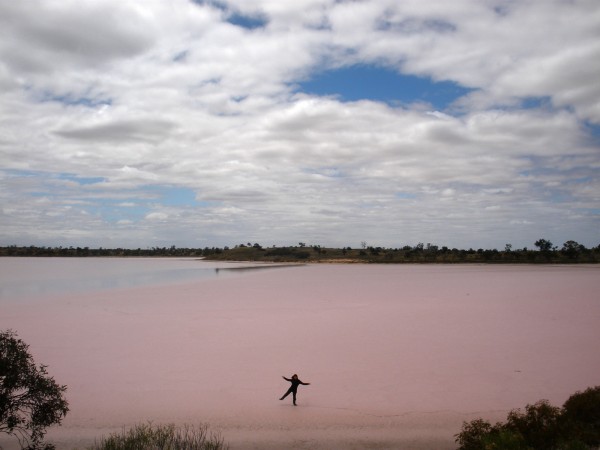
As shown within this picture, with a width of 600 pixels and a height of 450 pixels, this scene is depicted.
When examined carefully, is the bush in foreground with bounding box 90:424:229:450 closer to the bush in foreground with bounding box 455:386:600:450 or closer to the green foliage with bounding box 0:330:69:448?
the green foliage with bounding box 0:330:69:448

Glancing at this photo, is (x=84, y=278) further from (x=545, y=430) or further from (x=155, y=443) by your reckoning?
(x=545, y=430)

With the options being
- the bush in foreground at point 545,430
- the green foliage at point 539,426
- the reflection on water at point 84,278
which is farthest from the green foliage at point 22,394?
the reflection on water at point 84,278

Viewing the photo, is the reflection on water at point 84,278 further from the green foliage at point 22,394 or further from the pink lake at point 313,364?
the green foliage at point 22,394

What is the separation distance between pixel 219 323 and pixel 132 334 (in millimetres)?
4680

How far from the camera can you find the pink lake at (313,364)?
12.5 m

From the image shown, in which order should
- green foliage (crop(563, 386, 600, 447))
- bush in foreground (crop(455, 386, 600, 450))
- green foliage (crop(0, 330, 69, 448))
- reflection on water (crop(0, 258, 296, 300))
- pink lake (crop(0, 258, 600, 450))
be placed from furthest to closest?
reflection on water (crop(0, 258, 296, 300)) → pink lake (crop(0, 258, 600, 450)) → green foliage (crop(0, 330, 69, 448)) → green foliage (crop(563, 386, 600, 447)) → bush in foreground (crop(455, 386, 600, 450))

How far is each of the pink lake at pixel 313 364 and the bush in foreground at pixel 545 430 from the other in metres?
1.25

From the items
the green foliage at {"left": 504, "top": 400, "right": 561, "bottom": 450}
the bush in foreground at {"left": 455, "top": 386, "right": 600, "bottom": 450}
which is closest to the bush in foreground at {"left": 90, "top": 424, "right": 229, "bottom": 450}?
the bush in foreground at {"left": 455, "top": 386, "right": 600, "bottom": 450}

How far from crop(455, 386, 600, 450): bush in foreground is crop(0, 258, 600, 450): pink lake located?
125cm

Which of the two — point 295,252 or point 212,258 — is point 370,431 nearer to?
point 295,252

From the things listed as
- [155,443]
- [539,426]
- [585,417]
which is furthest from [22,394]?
[585,417]

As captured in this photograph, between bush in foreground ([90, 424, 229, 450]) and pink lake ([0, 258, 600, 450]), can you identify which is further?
pink lake ([0, 258, 600, 450])

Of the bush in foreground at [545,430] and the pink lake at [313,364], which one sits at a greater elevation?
the bush in foreground at [545,430]

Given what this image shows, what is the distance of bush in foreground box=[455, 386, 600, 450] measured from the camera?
9406mm
